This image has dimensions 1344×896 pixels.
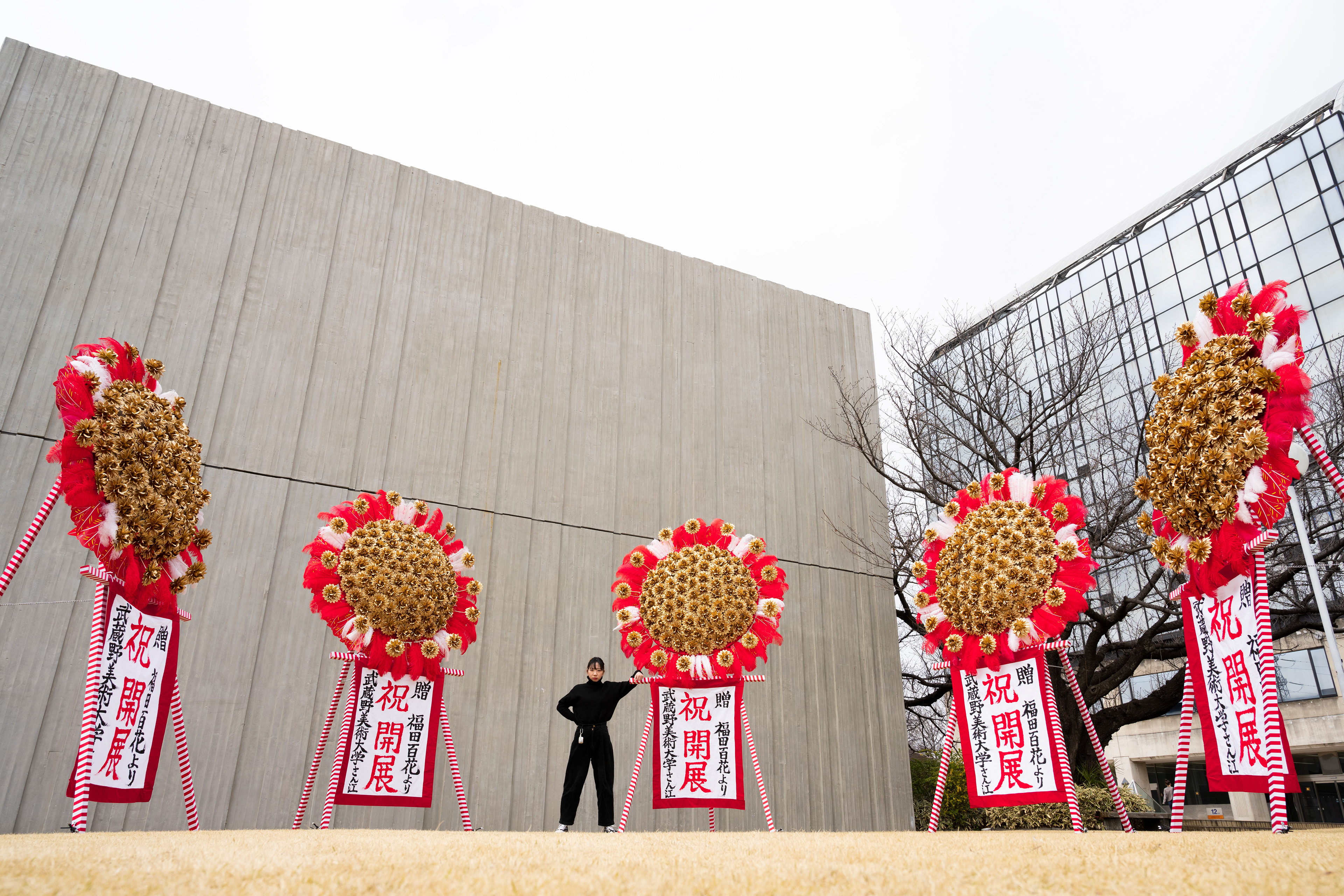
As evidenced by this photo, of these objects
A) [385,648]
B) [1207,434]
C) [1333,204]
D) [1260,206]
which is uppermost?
[1260,206]

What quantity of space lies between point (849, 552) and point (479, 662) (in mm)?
4080

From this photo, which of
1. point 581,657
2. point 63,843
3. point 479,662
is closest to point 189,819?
point 63,843

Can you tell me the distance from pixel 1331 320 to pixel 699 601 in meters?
17.7

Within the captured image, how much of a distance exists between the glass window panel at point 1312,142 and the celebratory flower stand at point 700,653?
61.2ft

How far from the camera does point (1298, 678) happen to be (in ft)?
49.6

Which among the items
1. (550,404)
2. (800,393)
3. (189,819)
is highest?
(800,393)

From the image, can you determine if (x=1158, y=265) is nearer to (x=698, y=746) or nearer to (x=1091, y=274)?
(x=1091, y=274)

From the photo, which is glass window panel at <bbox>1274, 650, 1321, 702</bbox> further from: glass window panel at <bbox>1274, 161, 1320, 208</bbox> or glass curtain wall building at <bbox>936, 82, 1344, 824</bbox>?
glass window panel at <bbox>1274, 161, 1320, 208</bbox>

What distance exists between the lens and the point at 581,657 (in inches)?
276

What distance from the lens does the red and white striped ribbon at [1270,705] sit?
3.09 meters

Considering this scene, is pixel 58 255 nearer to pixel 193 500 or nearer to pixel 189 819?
pixel 193 500

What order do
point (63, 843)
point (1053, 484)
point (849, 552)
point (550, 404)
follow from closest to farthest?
point (63, 843), point (1053, 484), point (550, 404), point (849, 552)

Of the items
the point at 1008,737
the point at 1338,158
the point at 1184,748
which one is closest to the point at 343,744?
the point at 1008,737

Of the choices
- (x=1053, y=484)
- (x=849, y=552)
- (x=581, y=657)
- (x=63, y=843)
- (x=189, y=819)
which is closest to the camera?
(x=63, y=843)
